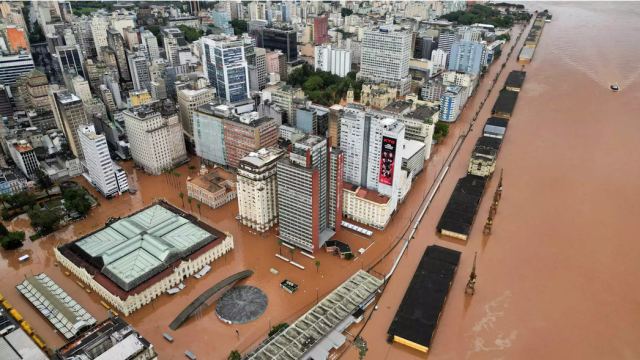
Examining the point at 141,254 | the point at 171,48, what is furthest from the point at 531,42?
the point at 141,254

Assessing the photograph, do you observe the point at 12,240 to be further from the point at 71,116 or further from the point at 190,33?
the point at 190,33

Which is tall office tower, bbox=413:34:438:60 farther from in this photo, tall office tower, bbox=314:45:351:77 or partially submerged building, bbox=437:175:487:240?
partially submerged building, bbox=437:175:487:240

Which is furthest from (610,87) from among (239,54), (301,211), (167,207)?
(167,207)

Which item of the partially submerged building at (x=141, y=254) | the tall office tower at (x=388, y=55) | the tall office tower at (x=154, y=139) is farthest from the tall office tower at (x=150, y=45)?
the partially submerged building at (x=141, y=254)

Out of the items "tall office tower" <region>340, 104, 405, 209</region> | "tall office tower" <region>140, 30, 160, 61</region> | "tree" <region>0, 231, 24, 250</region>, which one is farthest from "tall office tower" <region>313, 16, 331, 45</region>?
"tree" <region>0, 231, 24, 250</region>

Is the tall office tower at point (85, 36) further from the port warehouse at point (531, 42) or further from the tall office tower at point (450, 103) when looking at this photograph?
the port warehouse at point (531, 42)

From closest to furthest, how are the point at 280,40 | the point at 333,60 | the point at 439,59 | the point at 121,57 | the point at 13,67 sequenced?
the point at 13,67
the point at 121,57
the point at 333,60
the point at 439,59
the point at 280,40
